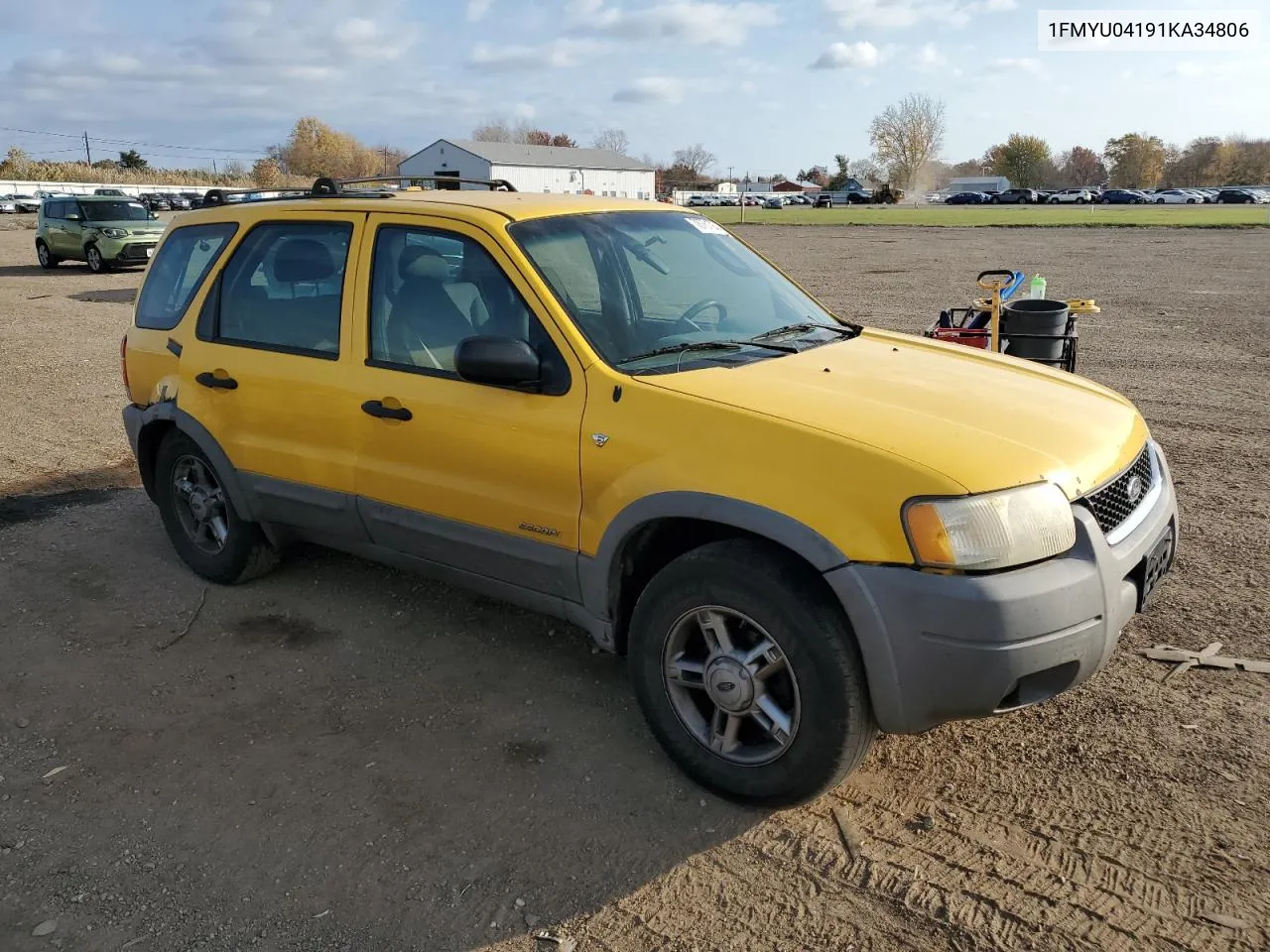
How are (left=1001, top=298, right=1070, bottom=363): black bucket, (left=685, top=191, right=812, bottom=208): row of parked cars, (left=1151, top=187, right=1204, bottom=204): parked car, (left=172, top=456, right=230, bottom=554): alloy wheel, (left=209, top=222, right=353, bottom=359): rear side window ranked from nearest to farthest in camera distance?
(left=209, top=222, right=353, bottom=359): rear side window → (left=172, top=456, right=230, bottom=554): alloy wheel → (left=1001, top=298, right=1070, bottom=363): black bucket → (left=1151, top=187, right=1204, bottom=204): parked car → (left=685, top=191, right=812, bottom=208): row of parked cars

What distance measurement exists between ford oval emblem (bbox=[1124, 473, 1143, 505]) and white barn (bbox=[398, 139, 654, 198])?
304ft

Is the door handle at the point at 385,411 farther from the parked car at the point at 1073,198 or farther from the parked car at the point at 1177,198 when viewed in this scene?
the parked car at the point at 1177,198

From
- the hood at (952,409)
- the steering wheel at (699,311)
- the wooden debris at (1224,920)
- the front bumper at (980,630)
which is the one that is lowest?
the wooden debris at (1224,920)

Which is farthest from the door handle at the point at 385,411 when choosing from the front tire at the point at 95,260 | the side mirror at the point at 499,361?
the front tire at the point at 95,260

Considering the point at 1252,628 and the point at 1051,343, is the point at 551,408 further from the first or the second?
the point at 1051,343

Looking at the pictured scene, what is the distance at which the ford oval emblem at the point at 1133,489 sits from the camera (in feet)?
10.7

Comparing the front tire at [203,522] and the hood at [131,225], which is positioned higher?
the hood at [131,225]

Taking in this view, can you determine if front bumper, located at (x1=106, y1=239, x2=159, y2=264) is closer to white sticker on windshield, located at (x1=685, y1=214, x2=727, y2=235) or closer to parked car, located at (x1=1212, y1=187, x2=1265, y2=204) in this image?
white sticker on windshield, located at (x1=685, y1=214, x2=727, y2=235)

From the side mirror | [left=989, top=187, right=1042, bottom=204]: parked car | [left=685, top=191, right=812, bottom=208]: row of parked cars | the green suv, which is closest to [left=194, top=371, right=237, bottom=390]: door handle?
the side mirror

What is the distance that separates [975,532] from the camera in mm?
2732

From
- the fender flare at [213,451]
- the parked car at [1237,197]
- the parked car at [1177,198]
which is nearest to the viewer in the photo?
the fender flare at [213,451]

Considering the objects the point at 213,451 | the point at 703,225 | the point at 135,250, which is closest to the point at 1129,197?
the point at 135,250

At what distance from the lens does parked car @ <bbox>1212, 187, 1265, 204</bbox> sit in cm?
7556

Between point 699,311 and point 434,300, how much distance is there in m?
1.08
